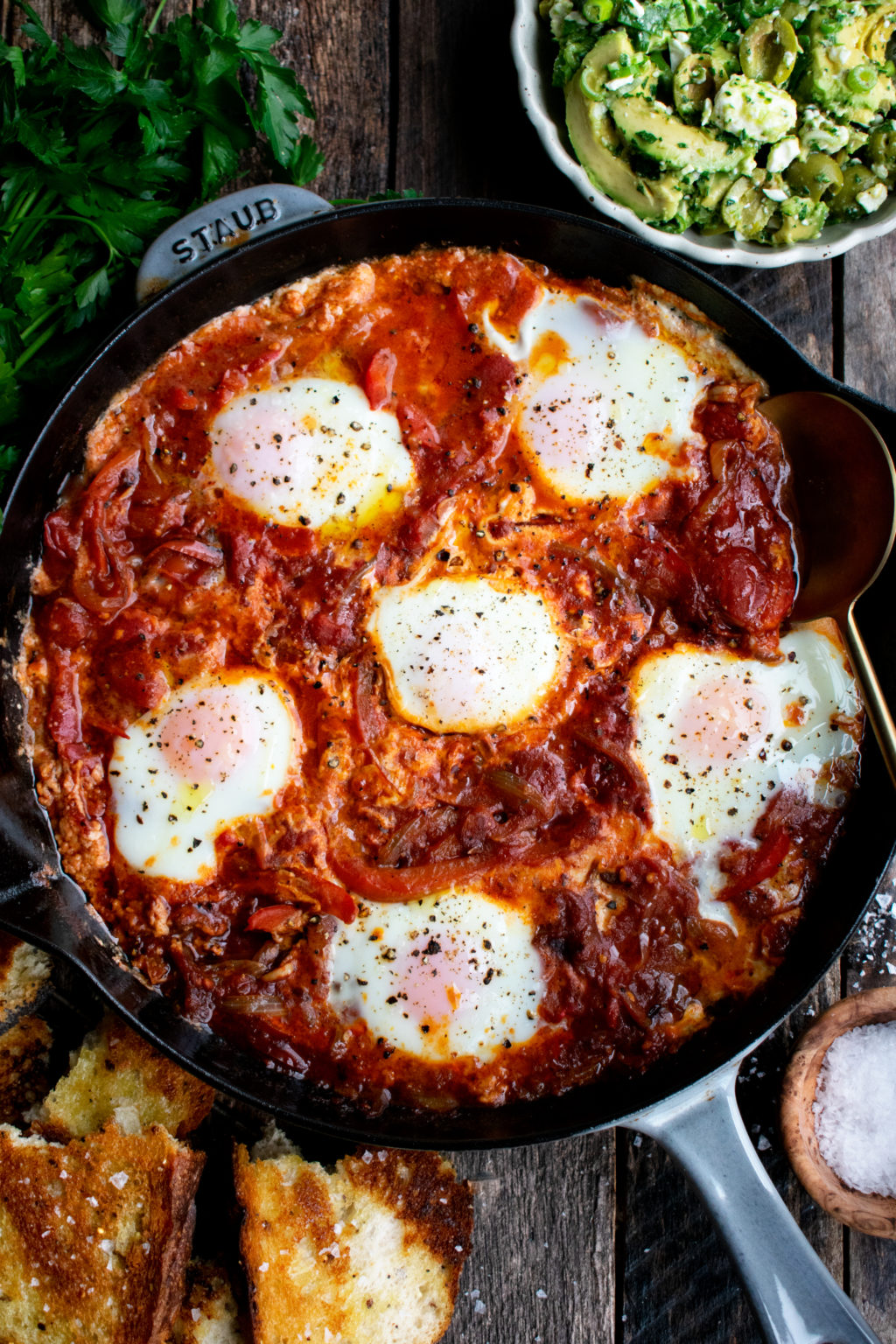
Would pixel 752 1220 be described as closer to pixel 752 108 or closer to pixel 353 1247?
pixel 353 1247

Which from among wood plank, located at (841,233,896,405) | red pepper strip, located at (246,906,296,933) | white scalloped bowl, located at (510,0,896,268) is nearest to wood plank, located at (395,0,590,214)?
white scalloped bowl, located at (510,0,896,268)

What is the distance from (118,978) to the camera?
302 centimetres

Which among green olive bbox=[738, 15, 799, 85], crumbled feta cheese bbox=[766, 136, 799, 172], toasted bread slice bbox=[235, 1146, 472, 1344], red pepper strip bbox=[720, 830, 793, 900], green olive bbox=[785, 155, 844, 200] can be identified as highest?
green olive bbox=[738, 15, 799, 85]

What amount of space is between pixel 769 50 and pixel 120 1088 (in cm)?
399

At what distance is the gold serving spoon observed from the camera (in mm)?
3031

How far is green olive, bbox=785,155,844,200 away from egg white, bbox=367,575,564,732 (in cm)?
166

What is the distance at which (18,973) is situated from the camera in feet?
10.2

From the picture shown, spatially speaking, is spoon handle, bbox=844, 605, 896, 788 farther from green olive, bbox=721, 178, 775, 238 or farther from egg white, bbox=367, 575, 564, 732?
green olive, bbox=721, 178, 775, 238

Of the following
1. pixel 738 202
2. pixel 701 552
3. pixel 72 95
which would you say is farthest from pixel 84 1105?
pixel 738 202

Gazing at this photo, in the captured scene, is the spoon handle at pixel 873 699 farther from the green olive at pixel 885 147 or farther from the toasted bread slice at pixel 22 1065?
the toasted bread slice at pixel 22 1065

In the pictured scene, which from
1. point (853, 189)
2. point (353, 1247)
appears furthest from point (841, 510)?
point (353, 1247)

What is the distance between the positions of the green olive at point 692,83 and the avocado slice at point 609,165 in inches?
9.2

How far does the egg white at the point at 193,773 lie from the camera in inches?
117

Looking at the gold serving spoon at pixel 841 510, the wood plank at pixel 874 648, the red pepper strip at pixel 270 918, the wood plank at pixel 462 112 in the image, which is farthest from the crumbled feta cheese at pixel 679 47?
the red pepper strip at pixel 270 918
